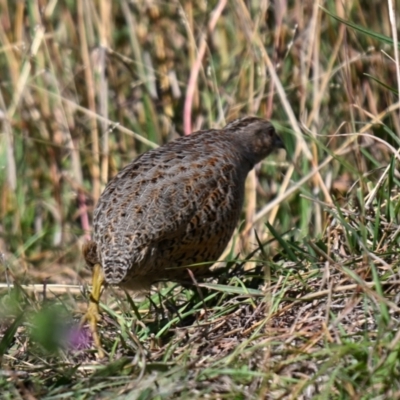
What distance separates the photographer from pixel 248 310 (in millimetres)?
3809

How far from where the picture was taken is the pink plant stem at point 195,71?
6074mm

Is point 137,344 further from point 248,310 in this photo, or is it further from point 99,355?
point 248,310

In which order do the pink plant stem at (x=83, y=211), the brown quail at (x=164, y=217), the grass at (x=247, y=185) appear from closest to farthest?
the grass at (x=247, y=185), the brown quail at (x=164, y=217), the pink plant stem at (x=83, y=211)

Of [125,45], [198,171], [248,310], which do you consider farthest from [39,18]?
[248,310]

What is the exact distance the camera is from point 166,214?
4.09m

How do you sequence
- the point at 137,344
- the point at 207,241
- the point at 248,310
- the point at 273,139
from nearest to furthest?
the point at 137,344
the point at 248,310
the point at 207,241
the point at 273,139

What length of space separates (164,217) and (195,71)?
7.29 ft

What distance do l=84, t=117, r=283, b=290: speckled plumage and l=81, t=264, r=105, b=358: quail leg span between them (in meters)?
0.08

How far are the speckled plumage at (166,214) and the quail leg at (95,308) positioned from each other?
78mm

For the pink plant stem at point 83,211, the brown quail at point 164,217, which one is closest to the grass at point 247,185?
the pink plant stem at point 83,211

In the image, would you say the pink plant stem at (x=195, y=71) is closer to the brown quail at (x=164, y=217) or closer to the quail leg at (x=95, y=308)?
the brown quail at (x=164, y=217)

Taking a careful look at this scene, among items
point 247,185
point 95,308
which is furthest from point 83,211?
point 95,308

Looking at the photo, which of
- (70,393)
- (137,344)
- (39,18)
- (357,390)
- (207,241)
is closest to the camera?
(357,390)

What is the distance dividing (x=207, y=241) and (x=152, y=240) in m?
0.37
